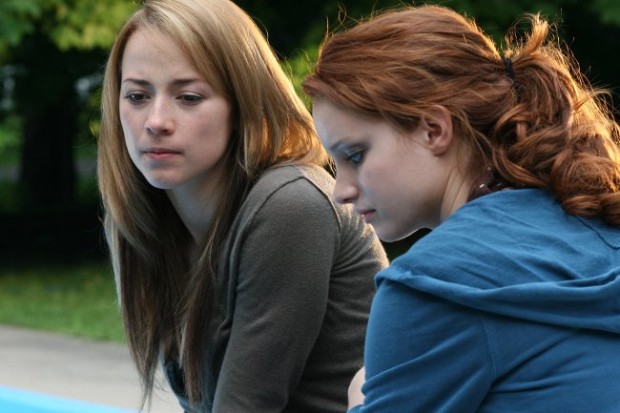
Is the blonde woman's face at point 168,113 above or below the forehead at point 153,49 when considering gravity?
below

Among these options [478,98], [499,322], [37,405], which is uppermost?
[478,98]

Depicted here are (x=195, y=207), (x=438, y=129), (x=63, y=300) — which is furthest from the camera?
(x=63, y=300)

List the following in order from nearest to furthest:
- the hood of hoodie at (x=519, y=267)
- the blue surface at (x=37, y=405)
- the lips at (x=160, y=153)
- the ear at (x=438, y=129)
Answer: the hood of hoodie at (x=519, y=267)
the ear at (x=438, y=129)
the lips at (x=160, y=153)
the blue surface at (x=37, y=405)

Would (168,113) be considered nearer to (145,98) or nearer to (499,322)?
(145,98)

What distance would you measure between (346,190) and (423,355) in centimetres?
34

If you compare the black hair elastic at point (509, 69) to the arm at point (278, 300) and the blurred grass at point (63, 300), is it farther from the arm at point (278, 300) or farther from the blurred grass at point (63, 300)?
the blurred grass at point (63, 300)

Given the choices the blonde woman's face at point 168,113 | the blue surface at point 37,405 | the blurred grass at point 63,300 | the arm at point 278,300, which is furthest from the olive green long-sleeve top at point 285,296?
the blurred grass at point 63,300

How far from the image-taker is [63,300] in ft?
35.0

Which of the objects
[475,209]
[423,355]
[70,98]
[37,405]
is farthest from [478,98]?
[70,98]

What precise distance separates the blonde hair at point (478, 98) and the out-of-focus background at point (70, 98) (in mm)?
4820

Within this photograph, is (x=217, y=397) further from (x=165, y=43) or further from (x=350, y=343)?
(x=165, y=43)

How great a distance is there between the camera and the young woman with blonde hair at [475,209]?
1545 mm

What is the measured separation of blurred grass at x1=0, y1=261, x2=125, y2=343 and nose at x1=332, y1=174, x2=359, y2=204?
259 inches

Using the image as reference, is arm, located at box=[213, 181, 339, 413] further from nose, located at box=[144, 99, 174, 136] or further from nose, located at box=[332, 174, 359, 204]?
nose, located at box=[332, 174, 359, 204]
